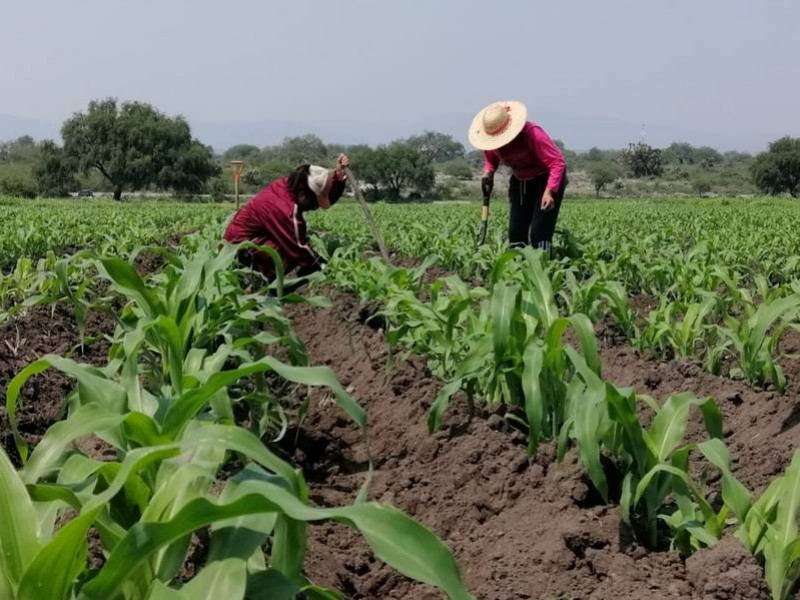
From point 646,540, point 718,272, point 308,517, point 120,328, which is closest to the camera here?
point 308,517

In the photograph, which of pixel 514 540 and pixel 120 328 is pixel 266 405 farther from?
pixel 514 540

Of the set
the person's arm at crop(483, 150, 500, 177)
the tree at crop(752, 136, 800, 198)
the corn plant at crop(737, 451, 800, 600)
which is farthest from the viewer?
the tree at crop(752, 136, 800, 198)

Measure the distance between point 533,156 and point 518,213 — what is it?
0.69 m

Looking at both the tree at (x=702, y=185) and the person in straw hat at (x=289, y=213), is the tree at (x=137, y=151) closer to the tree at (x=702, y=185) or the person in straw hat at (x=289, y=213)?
the tree at (x=702, y=185)

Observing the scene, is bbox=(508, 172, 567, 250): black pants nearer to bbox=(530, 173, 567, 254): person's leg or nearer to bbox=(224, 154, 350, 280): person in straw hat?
bbox=(530, 173, 567, 254): person's leg

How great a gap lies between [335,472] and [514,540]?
1200mm

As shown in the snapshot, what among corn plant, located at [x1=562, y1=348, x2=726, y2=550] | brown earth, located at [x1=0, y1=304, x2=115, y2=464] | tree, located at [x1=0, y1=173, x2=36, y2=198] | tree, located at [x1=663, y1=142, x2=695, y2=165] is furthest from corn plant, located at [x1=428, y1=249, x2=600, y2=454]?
tree, located at [x1=663, y1=142, x2=695, y2=165]

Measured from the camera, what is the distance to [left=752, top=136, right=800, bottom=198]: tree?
72500 mm

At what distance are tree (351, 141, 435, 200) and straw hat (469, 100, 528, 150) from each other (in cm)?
6384

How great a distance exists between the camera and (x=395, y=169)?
72.3 meters

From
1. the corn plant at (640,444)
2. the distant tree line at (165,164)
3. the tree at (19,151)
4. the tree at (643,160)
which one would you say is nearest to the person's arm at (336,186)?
the corn plant at (640,444)

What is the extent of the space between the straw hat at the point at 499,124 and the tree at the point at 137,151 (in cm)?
6472

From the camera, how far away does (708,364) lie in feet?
14.5

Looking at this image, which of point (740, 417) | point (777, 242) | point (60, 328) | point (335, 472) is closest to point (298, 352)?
point (335, 472)
